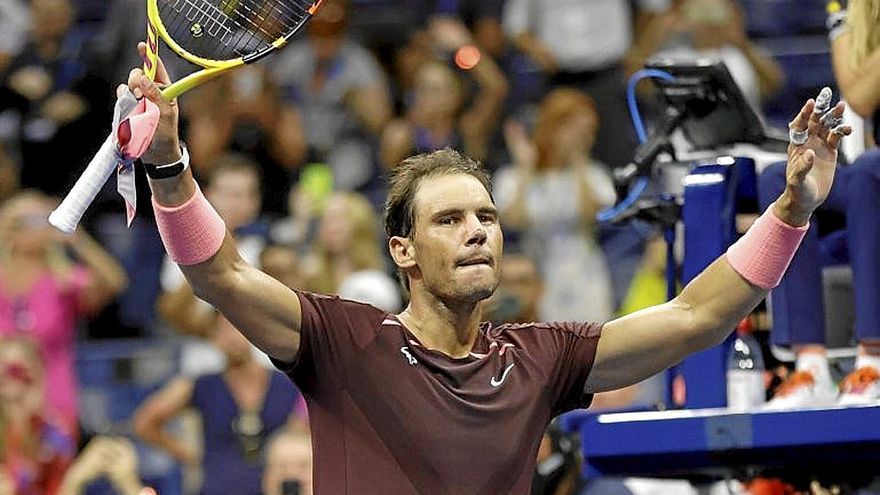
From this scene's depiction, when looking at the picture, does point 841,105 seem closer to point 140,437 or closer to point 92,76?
A: point 140,437

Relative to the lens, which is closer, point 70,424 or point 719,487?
point 719,487

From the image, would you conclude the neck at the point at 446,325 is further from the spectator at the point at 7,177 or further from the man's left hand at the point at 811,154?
the spectator at the point at 7,177

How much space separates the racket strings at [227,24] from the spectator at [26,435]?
12.4 ft

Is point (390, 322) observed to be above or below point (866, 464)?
above

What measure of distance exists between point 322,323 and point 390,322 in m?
0.19

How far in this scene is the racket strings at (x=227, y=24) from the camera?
14.6ft

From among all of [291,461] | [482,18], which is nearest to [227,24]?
[291,461]

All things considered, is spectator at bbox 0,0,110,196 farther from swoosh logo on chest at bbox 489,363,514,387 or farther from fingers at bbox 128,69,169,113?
fingers at bbox 128,69,169,113

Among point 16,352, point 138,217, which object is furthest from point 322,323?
point 138,217

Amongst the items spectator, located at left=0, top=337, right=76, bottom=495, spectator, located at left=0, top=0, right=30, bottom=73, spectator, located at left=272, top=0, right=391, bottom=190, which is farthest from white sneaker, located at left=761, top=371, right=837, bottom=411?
spectator, located at left=0, top=0, right=30, bottom=73

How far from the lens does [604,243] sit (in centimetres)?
942

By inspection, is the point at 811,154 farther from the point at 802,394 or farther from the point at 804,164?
the point at 802,394

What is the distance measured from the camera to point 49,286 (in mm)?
8805

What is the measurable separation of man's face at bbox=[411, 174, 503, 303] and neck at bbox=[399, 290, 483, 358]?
0.11 feet
